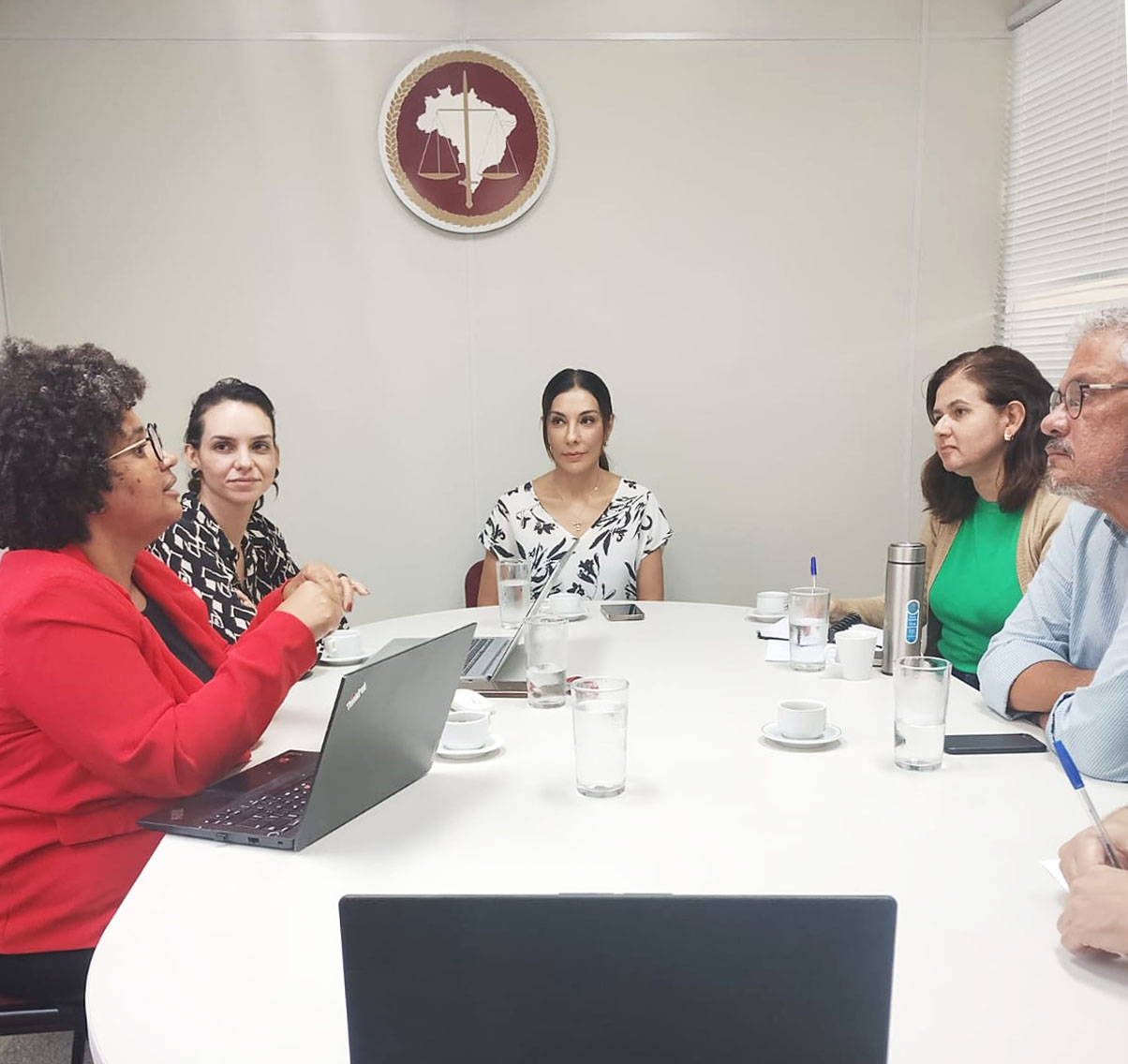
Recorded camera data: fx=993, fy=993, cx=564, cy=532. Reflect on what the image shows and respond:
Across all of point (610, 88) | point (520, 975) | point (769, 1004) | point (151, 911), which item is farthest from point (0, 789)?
point (610, 88)

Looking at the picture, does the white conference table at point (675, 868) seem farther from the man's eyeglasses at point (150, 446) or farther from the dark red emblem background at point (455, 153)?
the dark red emblem background at point (455, 153)

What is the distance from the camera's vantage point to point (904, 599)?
1867 millimetres

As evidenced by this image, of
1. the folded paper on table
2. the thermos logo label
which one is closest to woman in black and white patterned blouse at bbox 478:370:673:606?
the thermos logo label

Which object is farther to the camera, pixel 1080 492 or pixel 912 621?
pixel 912 621

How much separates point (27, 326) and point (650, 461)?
7.22 ft

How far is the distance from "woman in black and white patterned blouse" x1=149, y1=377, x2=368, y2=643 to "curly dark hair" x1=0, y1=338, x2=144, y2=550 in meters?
0.81

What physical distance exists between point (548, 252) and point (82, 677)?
8.38 feet

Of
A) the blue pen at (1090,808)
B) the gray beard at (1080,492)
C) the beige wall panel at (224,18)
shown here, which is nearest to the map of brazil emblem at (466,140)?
the beige wall panel at (224,18)

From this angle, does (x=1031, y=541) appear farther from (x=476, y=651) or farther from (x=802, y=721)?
(x=476, y=651)

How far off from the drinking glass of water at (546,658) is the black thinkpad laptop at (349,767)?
1.11ft

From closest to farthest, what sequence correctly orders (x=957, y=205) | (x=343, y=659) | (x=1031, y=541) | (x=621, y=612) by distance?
(x=343, y=659) → (x=1031, y=541) → (x=621, y=612) → (x=957, y=205)

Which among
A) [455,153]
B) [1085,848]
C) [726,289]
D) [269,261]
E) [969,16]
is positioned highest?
[969,16]

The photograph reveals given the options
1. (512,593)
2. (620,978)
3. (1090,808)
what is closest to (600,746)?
(1090,808)

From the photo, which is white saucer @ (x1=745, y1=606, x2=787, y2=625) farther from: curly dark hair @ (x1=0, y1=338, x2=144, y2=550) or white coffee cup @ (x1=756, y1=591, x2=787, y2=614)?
curly dark hair @ (x1=0, y1=338, x2=144, y2=550)
